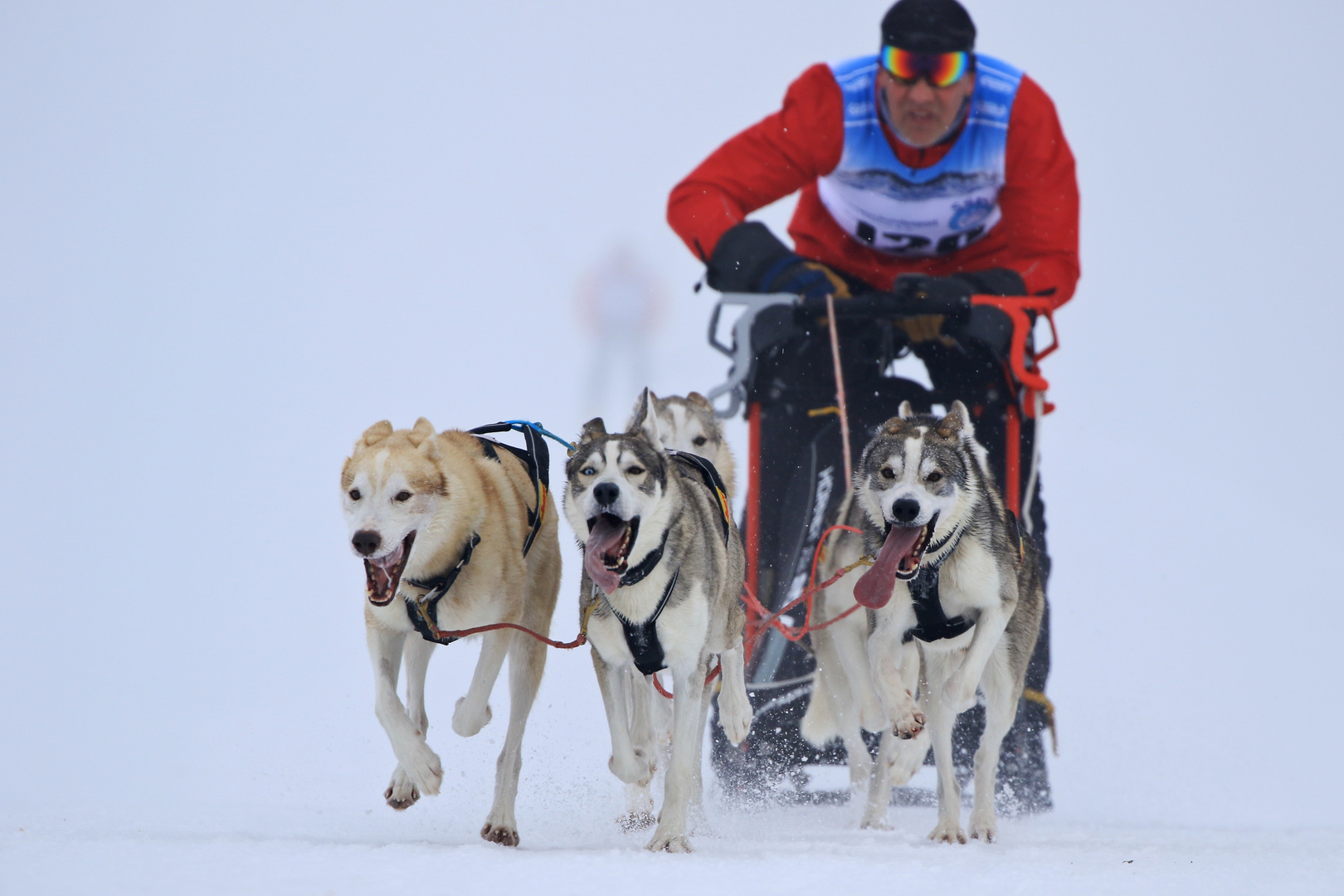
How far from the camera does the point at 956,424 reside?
3551mm

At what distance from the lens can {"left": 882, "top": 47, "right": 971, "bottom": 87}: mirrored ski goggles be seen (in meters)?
4.49

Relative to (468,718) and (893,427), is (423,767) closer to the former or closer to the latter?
(468,718)

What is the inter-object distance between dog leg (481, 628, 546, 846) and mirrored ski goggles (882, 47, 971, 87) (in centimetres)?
243

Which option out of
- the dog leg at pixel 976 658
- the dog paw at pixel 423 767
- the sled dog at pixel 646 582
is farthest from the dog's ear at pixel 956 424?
the dog paw at pixel 423 767

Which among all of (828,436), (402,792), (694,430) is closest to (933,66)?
(828,436)

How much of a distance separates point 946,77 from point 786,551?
176 cm

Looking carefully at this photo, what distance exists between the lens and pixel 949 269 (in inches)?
200

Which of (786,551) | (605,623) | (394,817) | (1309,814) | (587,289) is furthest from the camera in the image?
(587,289)

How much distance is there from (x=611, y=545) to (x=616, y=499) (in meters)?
0.12

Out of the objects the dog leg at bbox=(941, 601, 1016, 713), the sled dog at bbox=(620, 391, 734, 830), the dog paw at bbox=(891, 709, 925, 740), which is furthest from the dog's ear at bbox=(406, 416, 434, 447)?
the dog leg at bbox=(941, 601, 1016, 713)

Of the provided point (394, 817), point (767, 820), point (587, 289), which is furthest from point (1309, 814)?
point (587, 289)

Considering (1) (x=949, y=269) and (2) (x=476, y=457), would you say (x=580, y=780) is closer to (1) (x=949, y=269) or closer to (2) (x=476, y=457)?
(2) (x=476, y=457)

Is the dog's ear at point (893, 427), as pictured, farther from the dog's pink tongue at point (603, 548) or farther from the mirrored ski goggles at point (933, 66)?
the mirrored ski goggles at point (933, 66)

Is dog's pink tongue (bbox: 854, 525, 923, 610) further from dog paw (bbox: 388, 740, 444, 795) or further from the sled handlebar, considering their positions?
dog paw (bbox: 388, 740, 444, 795)
